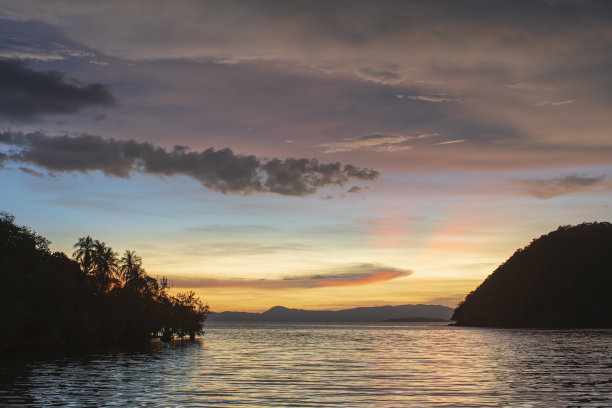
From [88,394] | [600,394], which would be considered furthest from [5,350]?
[600,394]

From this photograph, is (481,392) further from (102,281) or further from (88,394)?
(102,281)

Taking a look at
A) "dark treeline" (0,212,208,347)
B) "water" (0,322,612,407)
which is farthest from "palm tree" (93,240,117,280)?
"water" (0,322,612,407)

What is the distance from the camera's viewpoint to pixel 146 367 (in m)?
56.8

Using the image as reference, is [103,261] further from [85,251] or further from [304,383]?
[304,383]

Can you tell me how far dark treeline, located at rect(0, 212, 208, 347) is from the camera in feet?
246

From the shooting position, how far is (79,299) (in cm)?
9325

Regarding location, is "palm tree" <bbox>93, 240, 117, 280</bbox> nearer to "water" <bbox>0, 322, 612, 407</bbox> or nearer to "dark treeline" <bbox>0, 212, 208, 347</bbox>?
"dark treeline" <bbox>0, 212, 208, 347</bbox>

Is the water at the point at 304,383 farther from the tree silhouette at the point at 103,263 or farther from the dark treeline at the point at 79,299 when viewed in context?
the tree silhouette at the point at 103,263

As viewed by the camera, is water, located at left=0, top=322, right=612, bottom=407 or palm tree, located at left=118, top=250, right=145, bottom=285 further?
palm tree, located at left=118, top=250, right=145, bottom=285

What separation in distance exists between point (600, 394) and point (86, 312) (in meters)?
76.8

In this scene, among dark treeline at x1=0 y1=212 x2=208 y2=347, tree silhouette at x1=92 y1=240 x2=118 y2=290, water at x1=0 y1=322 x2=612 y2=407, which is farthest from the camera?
tree silhouette at x1=92 y1=240 x2=118 y2=290

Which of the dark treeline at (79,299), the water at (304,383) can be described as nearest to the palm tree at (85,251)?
the dark treeline at (79,299)

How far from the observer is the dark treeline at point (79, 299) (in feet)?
246

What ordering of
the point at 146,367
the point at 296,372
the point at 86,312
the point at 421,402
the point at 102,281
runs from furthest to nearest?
the point at 102,281
the point at 86,312
the point at 146,367
the point at 296,372
the point at 421,402
